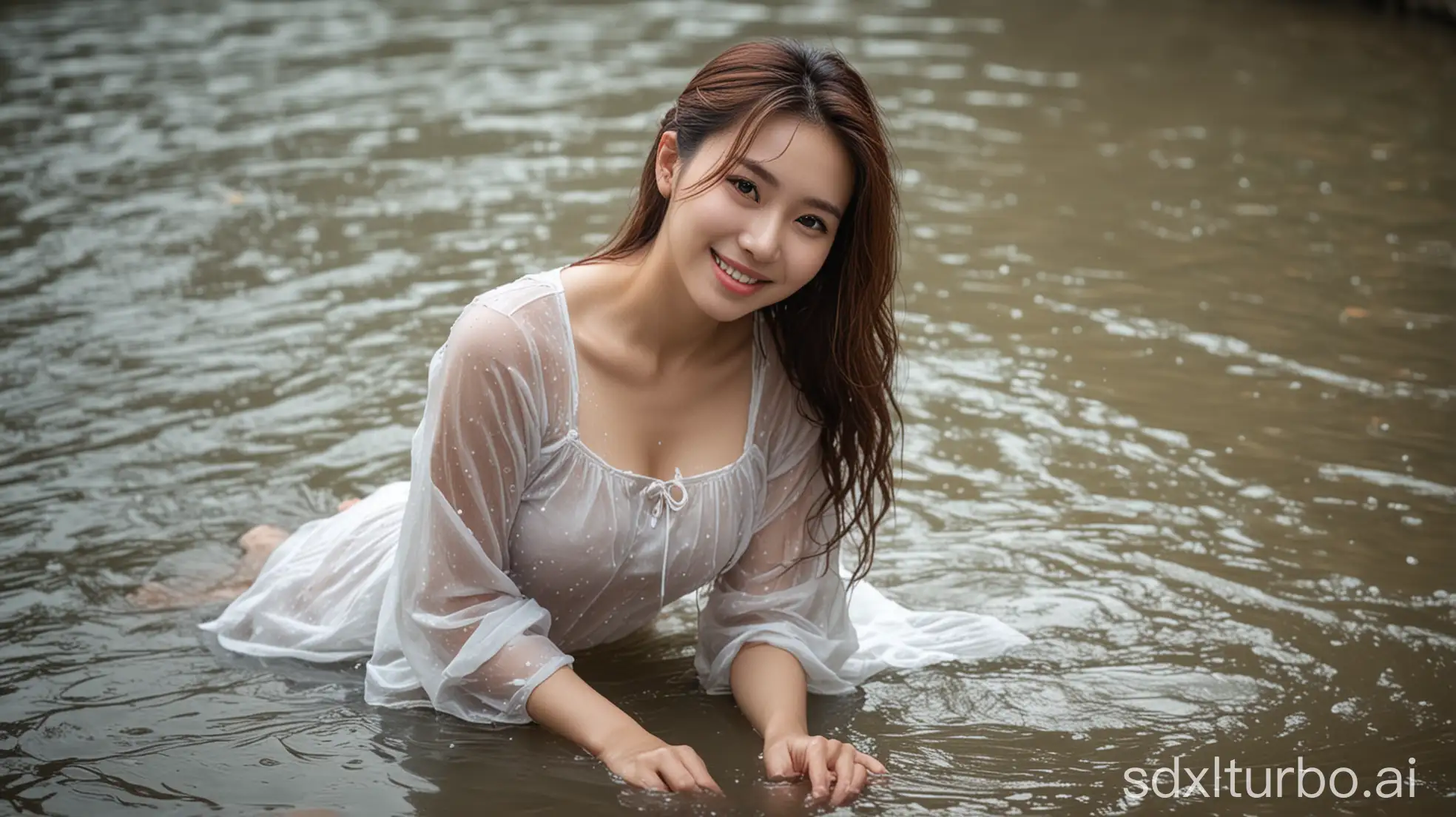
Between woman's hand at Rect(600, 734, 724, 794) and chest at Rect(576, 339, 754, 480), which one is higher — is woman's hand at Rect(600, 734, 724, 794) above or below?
below

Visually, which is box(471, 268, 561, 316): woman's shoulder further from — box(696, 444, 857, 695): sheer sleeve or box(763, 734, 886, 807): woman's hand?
box(763, 734, 886, 807): woman's hand

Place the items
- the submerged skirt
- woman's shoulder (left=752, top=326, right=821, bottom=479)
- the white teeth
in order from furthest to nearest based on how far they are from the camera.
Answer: the submerged skirt, woman's shoulder (left=752, top=326, right=821, bottom=479), the white teeth

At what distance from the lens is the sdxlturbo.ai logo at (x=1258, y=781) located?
3531 millimetres

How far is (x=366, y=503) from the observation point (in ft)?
13.9

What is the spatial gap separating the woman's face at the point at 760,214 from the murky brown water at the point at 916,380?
1.14m

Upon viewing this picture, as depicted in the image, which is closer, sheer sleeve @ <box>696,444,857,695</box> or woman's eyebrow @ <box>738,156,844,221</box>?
woman's eyebrow @ <box>738,156,844,221</box>

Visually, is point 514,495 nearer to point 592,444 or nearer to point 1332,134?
point 592,444

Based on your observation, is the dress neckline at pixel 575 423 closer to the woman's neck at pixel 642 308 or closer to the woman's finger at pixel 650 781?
the woman's neck at pixel 642 308

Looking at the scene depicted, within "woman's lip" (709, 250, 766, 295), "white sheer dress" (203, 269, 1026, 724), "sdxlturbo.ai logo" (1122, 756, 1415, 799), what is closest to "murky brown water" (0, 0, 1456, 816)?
"sdxlturbo.ai logo" (1122, 756, 1415, 799)

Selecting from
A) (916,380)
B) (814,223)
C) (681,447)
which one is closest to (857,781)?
(681,447)

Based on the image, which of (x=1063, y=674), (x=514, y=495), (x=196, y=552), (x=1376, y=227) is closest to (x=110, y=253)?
(x=196, y=552)

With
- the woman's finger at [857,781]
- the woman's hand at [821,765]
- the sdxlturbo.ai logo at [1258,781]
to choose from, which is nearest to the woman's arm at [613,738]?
the woman's hand at [821,765]

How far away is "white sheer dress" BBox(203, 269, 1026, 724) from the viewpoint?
334cm

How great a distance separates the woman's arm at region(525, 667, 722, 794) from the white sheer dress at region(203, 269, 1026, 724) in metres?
0.06
